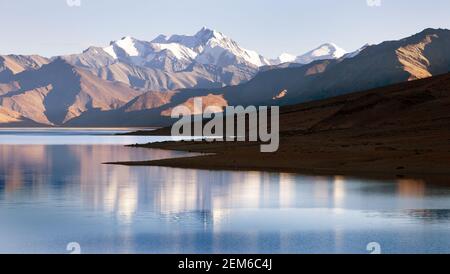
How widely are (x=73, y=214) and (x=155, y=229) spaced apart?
899 cm

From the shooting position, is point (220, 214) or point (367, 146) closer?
point (220, 214)

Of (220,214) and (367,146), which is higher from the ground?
(367,146)

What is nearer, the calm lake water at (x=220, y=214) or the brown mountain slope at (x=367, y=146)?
the calm lake water at (x=220, y=214)

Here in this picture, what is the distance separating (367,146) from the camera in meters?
117

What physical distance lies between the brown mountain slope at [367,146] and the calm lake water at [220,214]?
484 inches

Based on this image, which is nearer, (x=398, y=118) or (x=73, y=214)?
(x=73, y=214)

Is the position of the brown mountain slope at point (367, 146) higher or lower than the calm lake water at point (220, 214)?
higher

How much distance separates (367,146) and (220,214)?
2744 inches

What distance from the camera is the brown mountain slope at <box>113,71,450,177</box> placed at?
294ft

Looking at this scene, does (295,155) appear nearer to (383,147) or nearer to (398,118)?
(383,147)

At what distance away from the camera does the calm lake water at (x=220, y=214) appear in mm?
39594

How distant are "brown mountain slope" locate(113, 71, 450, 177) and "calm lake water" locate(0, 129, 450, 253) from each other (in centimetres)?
1230
